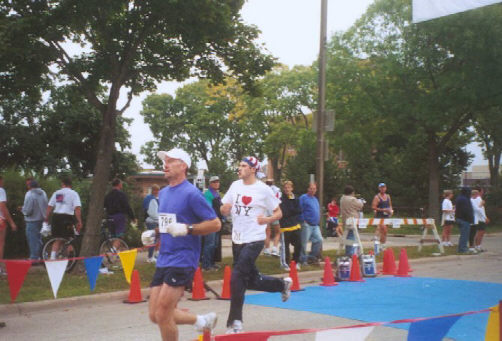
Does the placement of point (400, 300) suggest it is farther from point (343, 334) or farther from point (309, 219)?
point (343, 334)

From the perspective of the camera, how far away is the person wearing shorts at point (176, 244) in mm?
4816

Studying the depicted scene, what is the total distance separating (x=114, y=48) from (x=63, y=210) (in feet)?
11.2

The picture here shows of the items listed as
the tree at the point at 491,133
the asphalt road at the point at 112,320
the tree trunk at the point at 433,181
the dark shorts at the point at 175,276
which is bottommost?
the asphalt road at the point at 112,320

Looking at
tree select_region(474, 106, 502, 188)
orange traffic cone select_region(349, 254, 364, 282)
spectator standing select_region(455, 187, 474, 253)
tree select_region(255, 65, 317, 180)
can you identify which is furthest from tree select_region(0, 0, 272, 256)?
tree select_region(255, 65, 317, 180)

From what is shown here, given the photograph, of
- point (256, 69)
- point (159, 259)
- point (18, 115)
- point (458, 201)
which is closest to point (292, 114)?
point (18, 115)

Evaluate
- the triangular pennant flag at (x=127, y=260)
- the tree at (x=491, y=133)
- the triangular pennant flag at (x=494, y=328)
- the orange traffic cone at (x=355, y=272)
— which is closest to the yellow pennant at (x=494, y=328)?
the triangular pennant flag at (x=494, y=328)

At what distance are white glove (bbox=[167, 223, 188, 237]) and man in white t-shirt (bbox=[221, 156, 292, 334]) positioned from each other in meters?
1.93

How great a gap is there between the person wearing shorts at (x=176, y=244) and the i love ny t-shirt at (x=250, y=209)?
1727 millimetres

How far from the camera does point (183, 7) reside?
1059cm

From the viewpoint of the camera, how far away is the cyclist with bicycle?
11.9 meters

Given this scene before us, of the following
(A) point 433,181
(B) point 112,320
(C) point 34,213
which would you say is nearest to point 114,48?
(C) point 34,213

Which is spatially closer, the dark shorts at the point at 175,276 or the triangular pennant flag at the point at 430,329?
the triangular pennant flag at the point at 430,329

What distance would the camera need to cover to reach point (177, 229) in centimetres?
479

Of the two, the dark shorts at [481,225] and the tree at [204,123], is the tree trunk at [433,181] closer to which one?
the dark shorts at [481,225]
